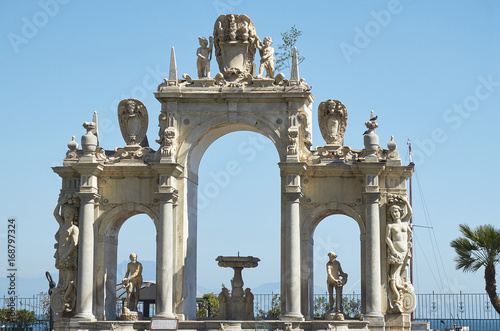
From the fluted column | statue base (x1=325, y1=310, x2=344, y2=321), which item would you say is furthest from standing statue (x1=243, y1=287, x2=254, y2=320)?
statue base (x1=325, y1=310, x2=344, y2=321)

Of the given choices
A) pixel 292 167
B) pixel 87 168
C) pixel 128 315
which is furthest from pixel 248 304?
pixel 87 168

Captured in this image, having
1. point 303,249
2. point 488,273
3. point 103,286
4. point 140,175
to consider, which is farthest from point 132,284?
point 488,273

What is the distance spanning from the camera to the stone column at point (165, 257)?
37.1 m

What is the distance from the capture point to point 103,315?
1499 inches

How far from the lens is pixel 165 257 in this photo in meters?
37.2

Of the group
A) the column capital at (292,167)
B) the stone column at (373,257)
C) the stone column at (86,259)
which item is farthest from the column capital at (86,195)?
the stone column at (373,257)

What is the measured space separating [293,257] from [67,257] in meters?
8.39

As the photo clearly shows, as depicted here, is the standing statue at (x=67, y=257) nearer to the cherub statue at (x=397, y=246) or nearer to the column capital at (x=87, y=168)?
the column capital at (x=87, y=168)

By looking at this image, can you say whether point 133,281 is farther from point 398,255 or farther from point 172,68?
point 398,255

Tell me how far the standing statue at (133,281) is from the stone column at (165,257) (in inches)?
48.3

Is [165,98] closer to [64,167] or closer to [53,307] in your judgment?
[64,167]

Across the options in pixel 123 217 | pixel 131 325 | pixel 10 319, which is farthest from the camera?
pixel 10 319

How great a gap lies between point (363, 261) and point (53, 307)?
1149cm

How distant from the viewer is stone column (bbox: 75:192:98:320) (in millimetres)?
37375
